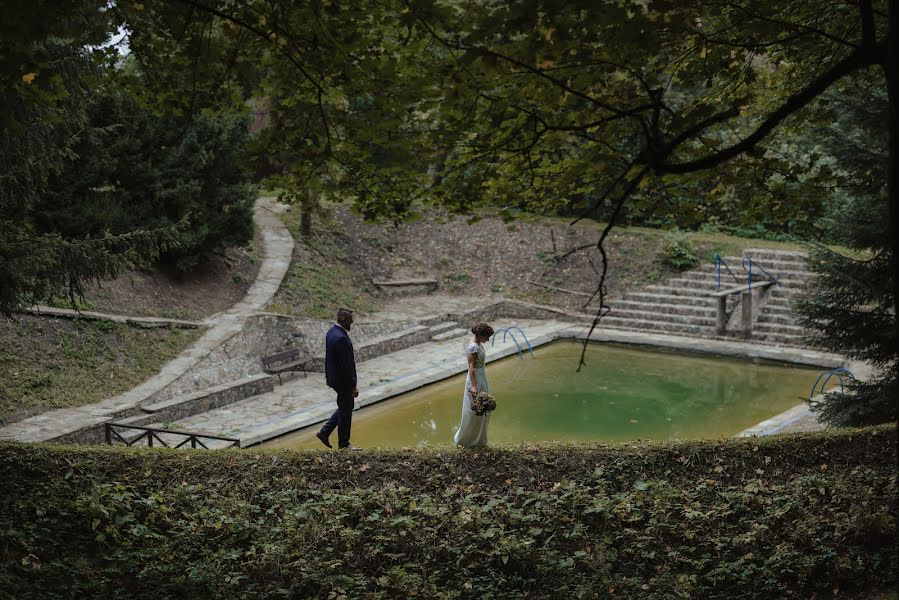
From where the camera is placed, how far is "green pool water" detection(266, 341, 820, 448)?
12.7 meters

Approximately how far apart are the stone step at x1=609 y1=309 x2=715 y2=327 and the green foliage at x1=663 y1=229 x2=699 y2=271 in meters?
2.18

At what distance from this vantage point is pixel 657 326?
19859 millimetres

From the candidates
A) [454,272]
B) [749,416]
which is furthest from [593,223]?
[749,416]

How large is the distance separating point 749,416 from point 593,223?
1197 cm

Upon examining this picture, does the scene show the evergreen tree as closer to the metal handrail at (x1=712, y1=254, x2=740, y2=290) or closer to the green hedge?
the green hedge

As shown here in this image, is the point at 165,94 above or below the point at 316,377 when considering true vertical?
above

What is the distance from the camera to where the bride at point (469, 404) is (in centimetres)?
888

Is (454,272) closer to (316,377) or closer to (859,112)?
(316,377)

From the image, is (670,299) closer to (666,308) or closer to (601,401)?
(666,308)

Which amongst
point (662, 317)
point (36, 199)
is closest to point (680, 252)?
point (662, 317)

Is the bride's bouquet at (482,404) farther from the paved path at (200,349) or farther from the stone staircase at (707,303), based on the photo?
the stone staircase at (707,303)

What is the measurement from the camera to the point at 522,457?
8.58 m

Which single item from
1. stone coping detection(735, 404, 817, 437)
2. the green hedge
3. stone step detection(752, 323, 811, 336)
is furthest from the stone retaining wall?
stone step detection(752, 323, 811, 336)

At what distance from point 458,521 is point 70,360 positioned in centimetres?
830
